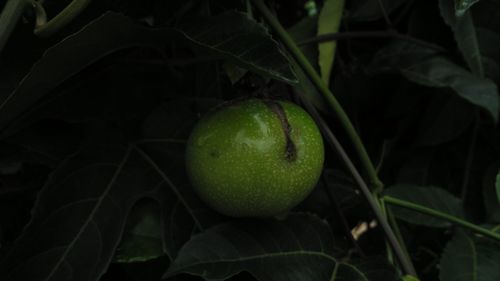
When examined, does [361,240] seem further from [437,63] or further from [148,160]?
[148,160]

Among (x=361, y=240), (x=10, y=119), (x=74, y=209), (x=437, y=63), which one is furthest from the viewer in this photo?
(x=361, y=240)

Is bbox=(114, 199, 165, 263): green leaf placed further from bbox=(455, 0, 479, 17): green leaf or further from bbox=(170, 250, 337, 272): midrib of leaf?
bbox=(455, 0, 479, 17): green leaf

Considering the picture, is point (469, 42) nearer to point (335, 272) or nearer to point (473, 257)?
point (473, 257)

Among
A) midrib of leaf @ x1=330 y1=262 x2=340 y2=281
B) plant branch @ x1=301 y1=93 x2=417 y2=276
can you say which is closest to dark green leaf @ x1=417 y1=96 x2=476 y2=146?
plant branch @ x1=301 y1=93 x2=417 y2=276

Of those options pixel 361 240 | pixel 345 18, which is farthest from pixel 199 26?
pixel 361 240

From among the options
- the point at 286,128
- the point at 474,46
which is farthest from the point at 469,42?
the point at 286,128
